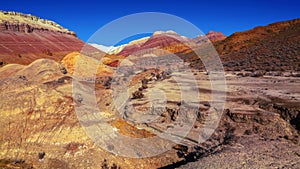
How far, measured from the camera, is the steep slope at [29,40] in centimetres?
6994

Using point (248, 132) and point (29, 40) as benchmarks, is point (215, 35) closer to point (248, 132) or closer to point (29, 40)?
point (29, 40)

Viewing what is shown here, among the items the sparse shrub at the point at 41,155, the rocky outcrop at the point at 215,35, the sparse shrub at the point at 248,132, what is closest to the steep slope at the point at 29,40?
the sparse shrub at the point at 41,155

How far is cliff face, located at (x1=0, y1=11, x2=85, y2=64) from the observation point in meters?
69.8

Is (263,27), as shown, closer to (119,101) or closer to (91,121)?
(119,101)

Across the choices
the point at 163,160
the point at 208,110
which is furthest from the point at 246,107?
the point at 163,160

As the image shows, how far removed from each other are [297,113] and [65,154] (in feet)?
35.8

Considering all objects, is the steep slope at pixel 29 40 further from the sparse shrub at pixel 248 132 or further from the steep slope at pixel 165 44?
the sparse shrub at pixel 248 132

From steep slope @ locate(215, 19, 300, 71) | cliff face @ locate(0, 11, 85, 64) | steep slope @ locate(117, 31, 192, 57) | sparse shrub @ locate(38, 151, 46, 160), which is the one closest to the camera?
sparse shrub @ locate(38, 151, 46, 160)

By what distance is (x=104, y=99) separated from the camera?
67.6 ft

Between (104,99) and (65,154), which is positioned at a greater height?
(104,99)

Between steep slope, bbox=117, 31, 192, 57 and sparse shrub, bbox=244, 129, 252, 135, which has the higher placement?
steep slope, bbox=117, 31, 192, 57

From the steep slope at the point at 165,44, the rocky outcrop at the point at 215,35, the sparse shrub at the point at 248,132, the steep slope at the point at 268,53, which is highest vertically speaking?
the rocky outcrop at the point at 215,35

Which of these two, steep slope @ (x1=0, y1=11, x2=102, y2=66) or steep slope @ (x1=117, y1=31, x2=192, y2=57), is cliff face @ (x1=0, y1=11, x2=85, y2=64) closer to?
steep slope @ (x1=0, y1=11, x2=102, y2=66)

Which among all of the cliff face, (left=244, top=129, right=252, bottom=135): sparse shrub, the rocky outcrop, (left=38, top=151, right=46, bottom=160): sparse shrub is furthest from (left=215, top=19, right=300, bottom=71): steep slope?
the rocky outcrop
